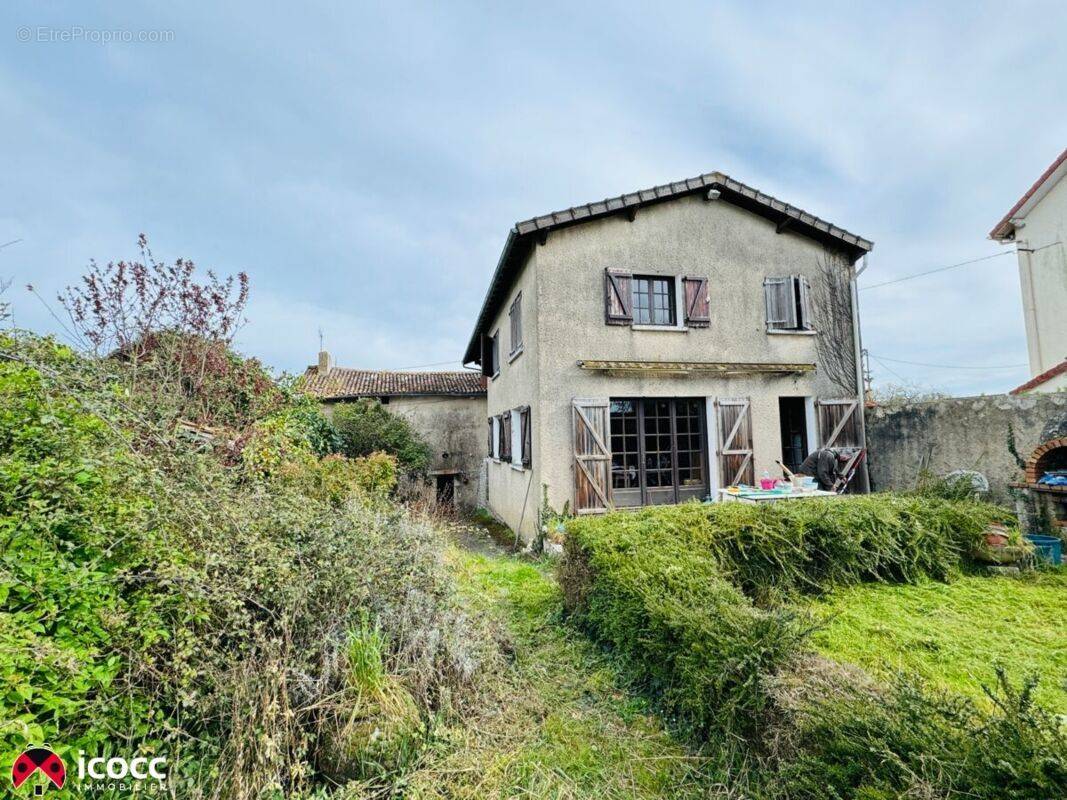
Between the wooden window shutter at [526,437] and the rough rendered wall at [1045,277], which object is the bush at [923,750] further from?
the rough rendered wall at [1045,277]

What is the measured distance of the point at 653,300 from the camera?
9.50 metres

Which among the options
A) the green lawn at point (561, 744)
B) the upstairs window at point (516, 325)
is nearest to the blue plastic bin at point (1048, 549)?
the green lawn at point (561, 744)

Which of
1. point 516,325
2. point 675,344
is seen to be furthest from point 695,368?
point 516,325

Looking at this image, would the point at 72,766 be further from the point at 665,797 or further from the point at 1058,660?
the point at 1058,660

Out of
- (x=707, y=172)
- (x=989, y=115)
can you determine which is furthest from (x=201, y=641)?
(x=989, y=115)

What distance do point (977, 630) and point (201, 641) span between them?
20.2 feet

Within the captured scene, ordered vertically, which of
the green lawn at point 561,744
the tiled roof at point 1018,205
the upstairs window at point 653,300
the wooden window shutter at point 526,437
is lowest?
the green lawn at point 561,744

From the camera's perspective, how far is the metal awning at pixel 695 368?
8.59 metres

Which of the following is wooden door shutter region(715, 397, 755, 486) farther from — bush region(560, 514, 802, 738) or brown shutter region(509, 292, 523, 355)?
bush region(560, 514, 802, 738)

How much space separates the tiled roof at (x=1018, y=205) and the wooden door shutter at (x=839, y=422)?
9.49m

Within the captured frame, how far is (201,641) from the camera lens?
258 centimetres

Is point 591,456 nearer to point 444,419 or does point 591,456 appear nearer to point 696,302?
point 696,302

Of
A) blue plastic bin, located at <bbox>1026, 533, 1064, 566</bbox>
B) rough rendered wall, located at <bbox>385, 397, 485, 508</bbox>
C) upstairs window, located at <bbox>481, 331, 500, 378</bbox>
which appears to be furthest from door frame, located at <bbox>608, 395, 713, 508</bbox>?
rough rendered wall, located at <bbox>385, 397, 485, 508</bbox>

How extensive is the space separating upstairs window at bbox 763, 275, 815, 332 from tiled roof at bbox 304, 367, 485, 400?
9592 mm
